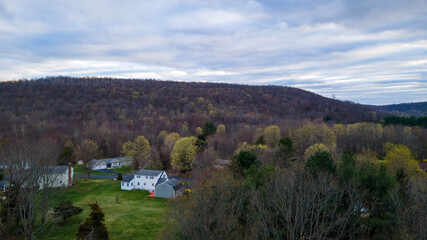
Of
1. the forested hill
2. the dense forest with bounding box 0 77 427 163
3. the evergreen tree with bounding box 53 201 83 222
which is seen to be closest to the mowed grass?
the evergreen tree with bounding box 53 201 83 222

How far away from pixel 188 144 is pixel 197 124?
37.0m

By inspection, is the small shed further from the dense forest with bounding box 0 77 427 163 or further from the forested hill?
the forested hill

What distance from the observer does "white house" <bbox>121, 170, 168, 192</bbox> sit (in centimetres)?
3831

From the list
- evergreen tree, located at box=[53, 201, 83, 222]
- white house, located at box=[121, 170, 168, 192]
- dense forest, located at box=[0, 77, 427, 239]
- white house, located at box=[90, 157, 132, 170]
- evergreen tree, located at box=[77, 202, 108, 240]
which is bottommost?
white house, located at box=[90, 157, 132, 170]

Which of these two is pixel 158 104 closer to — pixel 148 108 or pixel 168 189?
pixel 148 108

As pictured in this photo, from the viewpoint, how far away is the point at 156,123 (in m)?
87.3

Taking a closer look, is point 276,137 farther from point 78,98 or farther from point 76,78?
point 76,78

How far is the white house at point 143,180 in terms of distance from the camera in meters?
38.3

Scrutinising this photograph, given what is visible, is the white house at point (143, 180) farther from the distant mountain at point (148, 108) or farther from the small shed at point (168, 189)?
the distant mountain at point (148, 108)

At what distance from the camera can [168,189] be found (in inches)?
1339

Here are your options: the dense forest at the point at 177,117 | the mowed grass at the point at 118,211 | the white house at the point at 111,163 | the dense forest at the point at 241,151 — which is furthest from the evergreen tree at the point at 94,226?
the white house at the point at 111,163

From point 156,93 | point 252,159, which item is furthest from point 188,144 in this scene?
point 156,93

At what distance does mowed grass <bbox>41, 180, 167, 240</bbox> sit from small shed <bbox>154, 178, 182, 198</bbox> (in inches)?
39.7

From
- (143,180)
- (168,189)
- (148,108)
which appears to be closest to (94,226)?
(168,189)
